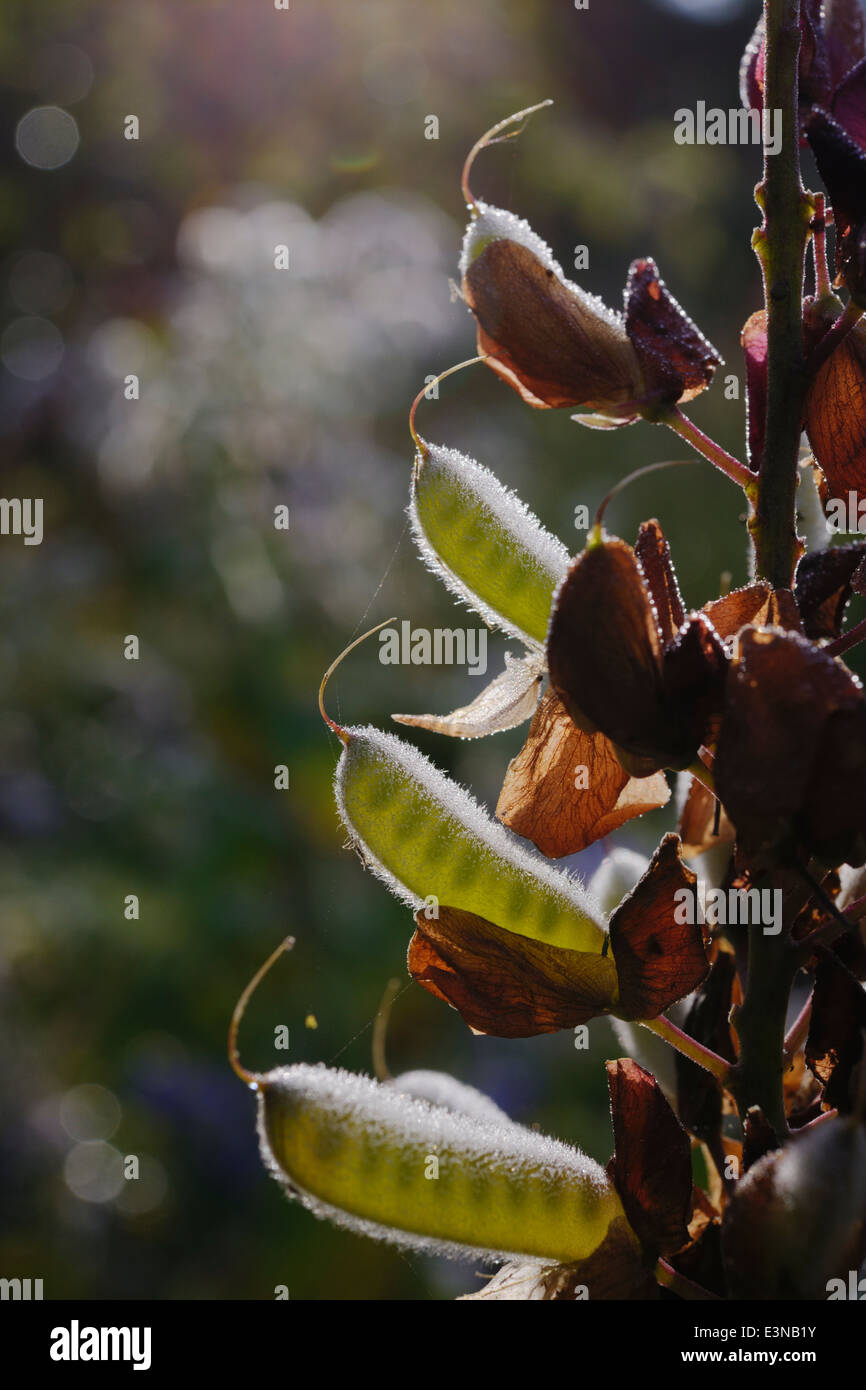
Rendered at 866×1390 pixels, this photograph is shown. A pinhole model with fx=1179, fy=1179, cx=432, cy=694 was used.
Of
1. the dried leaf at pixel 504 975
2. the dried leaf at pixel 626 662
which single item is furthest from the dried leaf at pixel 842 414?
the dried leaf at pixel 504 975

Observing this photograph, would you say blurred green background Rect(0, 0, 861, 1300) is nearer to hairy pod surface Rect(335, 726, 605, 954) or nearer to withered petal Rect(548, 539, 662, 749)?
hairy pod surface Rect(335, 726, 605, 954)

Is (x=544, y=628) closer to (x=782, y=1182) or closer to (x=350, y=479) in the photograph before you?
(x=782, y=1182)

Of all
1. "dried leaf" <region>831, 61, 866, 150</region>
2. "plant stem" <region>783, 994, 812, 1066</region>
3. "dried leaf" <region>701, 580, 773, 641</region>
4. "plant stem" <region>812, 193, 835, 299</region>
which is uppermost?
"dried leaf" <region>831, 61, 866, 150</region>

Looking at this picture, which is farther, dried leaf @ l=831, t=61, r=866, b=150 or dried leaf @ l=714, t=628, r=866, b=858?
dried leaf @ l=831, t=61, r=866, b=150

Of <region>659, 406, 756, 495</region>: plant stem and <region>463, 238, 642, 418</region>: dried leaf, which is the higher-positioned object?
<region>463, 238, 642, 418</region>: dried leaf

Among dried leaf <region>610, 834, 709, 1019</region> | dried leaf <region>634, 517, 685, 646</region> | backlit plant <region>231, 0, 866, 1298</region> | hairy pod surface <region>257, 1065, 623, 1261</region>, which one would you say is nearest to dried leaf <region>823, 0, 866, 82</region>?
backlit plant <region>231, 0, 866, 1298</region>

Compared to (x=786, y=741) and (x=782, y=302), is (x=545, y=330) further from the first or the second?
(x=786, y=741)
